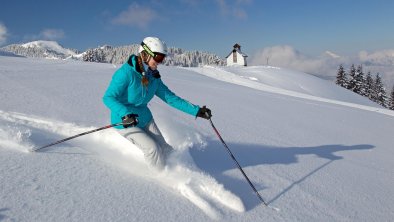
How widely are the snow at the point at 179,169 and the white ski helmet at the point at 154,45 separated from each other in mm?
1561

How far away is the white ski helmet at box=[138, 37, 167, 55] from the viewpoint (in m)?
4.59

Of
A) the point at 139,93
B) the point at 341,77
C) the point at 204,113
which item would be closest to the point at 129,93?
the point at 139,93

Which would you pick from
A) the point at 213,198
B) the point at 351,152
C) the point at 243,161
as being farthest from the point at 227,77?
the point at 213,198

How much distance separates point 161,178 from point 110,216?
4.15ft

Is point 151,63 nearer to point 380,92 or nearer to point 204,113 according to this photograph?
point 204,113

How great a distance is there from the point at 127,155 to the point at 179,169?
948 mm

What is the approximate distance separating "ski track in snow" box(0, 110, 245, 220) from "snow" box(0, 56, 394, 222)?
0.05ft

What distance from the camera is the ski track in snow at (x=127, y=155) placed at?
412cm

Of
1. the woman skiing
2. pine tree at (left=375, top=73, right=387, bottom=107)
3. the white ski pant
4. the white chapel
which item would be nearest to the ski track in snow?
the white ski pant

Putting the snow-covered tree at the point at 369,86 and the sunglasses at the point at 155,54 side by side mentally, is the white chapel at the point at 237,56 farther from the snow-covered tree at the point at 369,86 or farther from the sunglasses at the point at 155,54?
the sunglasses at the point at 155,54

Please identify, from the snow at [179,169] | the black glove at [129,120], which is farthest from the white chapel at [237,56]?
the black glove at [129,120]

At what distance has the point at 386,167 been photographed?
7.37 m

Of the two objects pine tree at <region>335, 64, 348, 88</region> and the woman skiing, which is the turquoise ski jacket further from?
pine tree at <region>335, 64, 348, 88</region>

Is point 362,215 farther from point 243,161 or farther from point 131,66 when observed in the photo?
point 131,66
